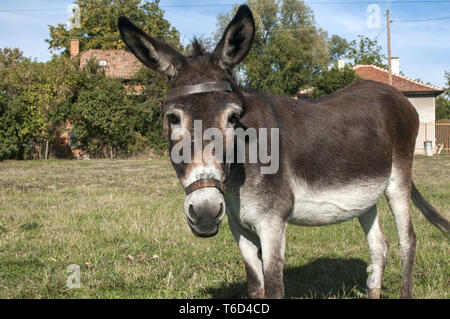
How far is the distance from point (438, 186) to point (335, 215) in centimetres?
949

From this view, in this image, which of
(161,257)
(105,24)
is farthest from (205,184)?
(105,24)

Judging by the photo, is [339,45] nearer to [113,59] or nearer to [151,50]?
[113,59]

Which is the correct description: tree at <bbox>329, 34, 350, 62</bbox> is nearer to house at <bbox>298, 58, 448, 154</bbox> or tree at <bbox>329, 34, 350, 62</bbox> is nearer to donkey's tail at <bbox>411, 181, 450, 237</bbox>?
house at <bbox>298, 58, 448, 154</bbox>

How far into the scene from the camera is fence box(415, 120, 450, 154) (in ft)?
107

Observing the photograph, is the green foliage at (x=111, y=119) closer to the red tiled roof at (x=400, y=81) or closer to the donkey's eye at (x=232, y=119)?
the red tiled roof at (x=400, y=81)

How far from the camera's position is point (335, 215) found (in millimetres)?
3385

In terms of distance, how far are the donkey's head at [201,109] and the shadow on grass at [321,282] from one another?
1.90 metres

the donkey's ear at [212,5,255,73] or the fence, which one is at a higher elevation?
the fence

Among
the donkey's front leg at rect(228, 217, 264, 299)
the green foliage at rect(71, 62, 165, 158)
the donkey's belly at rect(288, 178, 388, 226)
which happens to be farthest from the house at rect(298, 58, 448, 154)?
the donkey's front leg at rect(228, 217, 264, 299)

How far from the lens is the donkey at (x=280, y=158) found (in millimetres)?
2428

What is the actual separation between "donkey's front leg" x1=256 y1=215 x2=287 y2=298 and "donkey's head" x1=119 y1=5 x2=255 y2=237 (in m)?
0.58

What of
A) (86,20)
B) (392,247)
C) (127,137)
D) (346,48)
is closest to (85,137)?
(127,137)

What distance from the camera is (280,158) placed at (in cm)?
297
